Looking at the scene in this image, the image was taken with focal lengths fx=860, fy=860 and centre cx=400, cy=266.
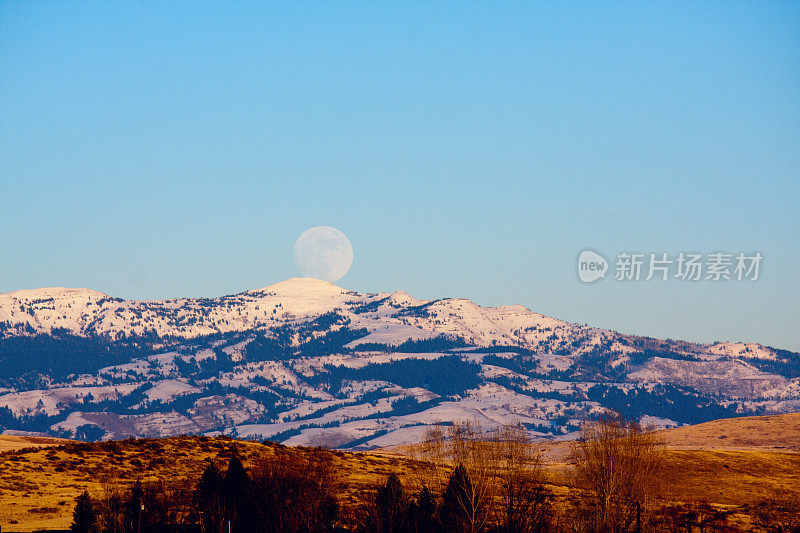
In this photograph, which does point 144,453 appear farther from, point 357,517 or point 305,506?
point 305,506

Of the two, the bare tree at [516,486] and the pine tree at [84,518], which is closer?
the pine tree at [84,518]

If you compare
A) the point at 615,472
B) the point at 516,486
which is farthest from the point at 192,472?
the point at 615,472

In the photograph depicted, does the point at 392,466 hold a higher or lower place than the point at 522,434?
Answer: lower

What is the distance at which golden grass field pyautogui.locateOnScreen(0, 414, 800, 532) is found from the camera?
8781 centimetres

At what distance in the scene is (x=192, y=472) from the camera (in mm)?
105562

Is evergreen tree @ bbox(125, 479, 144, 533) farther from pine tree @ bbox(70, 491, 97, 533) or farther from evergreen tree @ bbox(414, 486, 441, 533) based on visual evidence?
evergreen tree @ bbox(414, 486, 441, 533)

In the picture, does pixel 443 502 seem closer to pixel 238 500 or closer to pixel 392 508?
pixel 392 508

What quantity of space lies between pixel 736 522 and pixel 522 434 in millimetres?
32282

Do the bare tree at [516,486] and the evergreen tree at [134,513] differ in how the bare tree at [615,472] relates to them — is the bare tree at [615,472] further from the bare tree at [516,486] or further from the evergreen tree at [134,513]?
the evergreen tree at [134,513]

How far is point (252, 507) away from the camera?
6575cm

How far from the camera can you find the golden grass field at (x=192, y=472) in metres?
87.8

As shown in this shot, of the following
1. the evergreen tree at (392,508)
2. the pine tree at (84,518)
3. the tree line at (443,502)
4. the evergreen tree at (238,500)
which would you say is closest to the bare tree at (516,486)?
the tree line at (443,502)

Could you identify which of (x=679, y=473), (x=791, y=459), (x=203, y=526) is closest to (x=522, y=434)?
(x=203, y=526)

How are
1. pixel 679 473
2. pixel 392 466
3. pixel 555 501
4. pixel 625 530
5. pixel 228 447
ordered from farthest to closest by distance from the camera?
pixel 679 473
pixel 392 466
pixel 228 447
pixel 555 501
pixel 625 530
